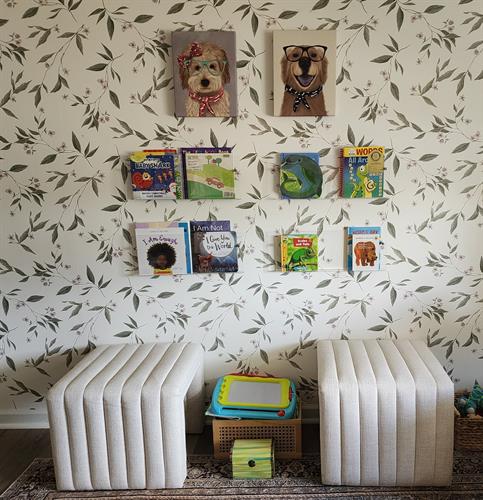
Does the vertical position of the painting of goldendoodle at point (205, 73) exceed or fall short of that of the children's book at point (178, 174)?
it exceeds it

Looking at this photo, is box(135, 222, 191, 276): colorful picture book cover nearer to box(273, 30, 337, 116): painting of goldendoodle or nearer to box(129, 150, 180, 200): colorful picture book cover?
box(129, 150, 180, 200): colorful picture book cover

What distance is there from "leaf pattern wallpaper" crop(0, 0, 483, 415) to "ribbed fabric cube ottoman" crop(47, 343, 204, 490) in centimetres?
46

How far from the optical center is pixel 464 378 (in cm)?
227

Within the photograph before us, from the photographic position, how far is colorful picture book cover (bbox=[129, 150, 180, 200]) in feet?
6.86

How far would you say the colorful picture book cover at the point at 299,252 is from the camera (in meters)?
2.14

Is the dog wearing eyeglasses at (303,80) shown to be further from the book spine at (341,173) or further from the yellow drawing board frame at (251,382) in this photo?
the yellow drawing board frame at (251,382)

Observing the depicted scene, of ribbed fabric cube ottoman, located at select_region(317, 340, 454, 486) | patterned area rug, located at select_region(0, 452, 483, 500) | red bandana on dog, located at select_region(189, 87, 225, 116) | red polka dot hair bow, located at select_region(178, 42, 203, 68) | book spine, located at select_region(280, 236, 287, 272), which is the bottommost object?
patterned area rug, located at select_region(0, 452, 483, 500)

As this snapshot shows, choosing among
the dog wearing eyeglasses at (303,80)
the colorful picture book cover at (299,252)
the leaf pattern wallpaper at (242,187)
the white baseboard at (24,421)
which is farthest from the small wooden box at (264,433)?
the dog wearing eyeglasses at (303,80)

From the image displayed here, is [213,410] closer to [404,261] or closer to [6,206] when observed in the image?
[404,261]

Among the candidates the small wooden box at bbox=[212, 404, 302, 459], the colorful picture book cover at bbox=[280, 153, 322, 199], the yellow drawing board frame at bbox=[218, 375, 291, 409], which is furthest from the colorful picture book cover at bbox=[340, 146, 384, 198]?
the small wooden box at bbox=[212, 404, 302, 459]

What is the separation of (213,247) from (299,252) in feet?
1.29

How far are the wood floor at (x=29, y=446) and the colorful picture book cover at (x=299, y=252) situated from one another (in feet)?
2.60

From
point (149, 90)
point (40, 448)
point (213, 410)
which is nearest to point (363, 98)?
point (149, 90)

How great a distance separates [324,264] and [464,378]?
34.7 inches
